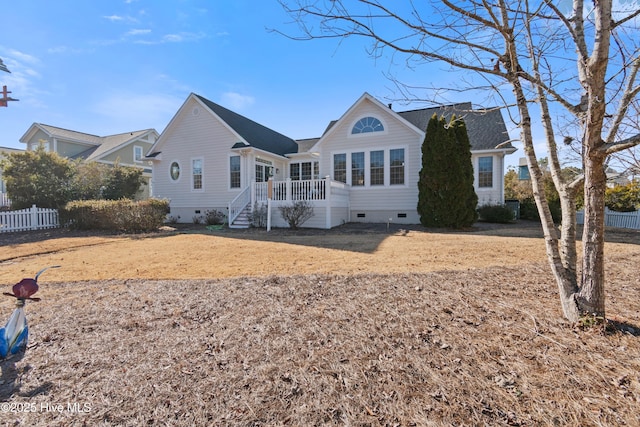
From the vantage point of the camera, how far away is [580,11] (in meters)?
2.84

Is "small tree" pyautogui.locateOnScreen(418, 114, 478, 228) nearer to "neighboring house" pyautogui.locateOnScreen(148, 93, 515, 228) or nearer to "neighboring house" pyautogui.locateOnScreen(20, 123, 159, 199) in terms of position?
"neighboring house" pyautogui.locateOnScreen(148, 93, 515, 228)

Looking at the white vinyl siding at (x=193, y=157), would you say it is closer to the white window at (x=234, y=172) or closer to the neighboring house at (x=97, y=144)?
the white window at (x=234, y=172)

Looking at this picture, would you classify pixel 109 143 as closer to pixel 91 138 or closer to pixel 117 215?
pixel 91 138

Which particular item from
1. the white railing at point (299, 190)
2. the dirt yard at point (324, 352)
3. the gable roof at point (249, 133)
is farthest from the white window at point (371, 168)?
the dirt yard at point (324, 352)

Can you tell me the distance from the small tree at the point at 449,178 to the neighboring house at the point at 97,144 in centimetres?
2082

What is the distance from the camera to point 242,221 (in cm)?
1324

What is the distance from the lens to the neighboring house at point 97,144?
22750 mm

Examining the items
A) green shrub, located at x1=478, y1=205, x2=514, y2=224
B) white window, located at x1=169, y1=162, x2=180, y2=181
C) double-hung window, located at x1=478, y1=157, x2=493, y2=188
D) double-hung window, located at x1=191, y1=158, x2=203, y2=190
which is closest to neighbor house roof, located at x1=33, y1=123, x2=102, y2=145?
white window, located at x1=169, y1=162, x2=180, y2=181

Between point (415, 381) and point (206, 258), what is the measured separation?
5.40 m

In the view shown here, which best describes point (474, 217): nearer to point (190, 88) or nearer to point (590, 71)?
point (590, 71)

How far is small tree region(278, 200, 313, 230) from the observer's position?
12016 mm

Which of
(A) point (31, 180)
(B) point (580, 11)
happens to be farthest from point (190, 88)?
(B) point (580, 11)

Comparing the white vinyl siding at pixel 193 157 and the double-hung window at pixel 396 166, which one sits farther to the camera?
the white vinyl siding at pixel 193 157

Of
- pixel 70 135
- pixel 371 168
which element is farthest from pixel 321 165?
pixel 70 135
